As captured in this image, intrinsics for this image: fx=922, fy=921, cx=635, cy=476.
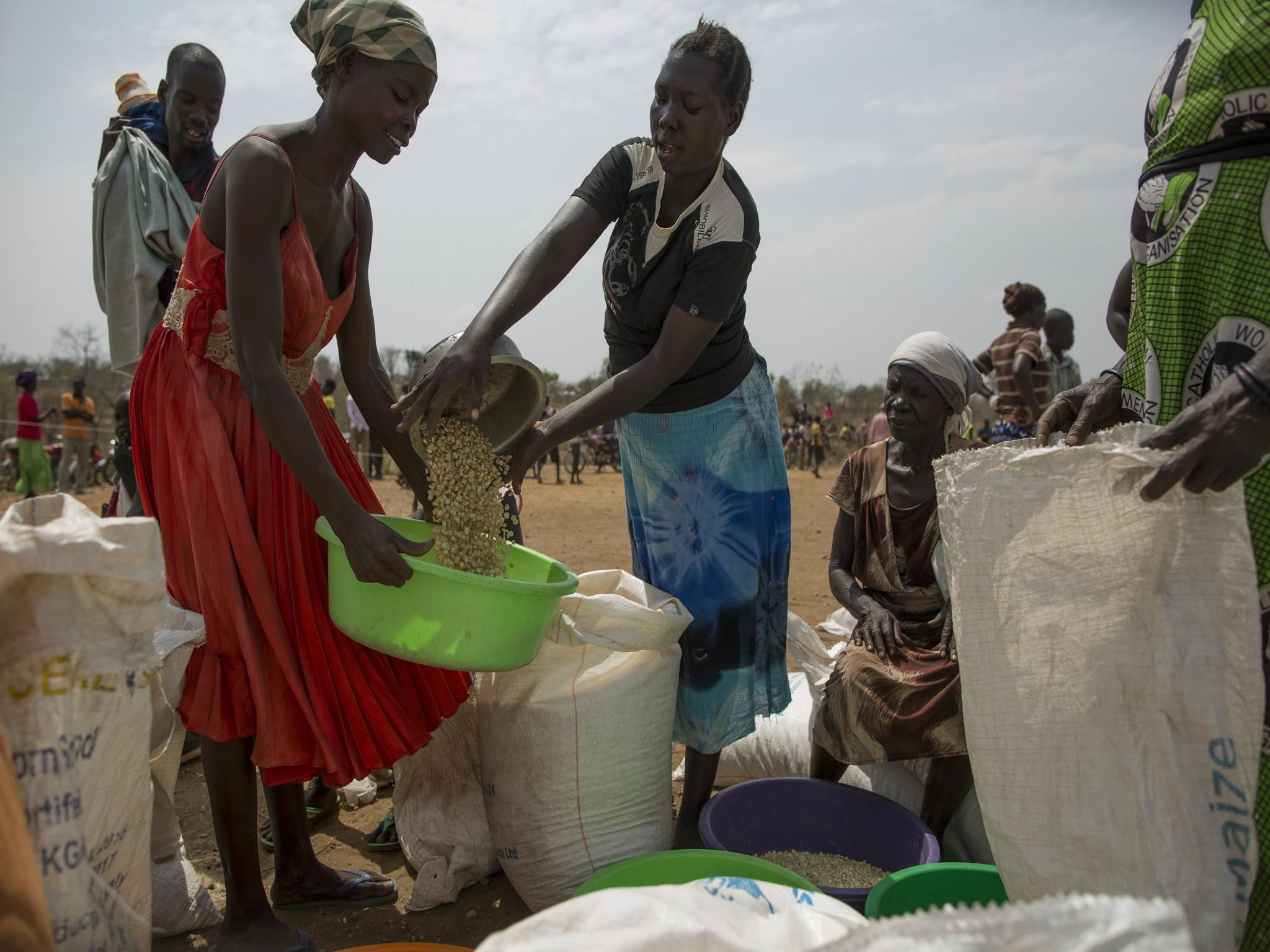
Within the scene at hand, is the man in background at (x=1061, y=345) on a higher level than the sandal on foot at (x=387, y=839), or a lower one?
higher

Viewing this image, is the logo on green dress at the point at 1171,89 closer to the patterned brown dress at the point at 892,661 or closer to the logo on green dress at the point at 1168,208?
the logo on green dress at the point at 1168,208

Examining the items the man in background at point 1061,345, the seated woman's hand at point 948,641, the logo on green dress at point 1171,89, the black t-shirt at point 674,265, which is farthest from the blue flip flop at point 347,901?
the man in background at point 1061,345

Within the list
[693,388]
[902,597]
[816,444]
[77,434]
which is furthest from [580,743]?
[816,444]

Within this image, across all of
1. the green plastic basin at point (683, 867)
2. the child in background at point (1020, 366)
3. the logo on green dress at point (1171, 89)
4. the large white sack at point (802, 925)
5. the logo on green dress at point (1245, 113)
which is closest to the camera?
the large white sack at point (802, 925)

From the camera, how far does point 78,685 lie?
4.44 ft

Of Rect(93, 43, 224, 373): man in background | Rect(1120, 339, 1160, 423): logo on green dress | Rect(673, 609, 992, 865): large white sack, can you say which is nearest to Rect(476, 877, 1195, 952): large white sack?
Rect(1120, 339, 1160, 423): logo on green dress

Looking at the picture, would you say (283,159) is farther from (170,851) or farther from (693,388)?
(170,851)

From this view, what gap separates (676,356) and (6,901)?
1.75m

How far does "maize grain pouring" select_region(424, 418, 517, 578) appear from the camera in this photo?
2250mm

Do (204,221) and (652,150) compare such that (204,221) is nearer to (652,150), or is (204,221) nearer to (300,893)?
(652,150)

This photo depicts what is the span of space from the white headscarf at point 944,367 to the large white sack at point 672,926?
1.91 metres

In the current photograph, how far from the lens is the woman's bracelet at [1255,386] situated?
55.8 inches

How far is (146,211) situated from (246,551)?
1977 millimetres

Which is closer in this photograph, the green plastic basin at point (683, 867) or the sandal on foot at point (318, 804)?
the green plastic basin at point (683, 867)
